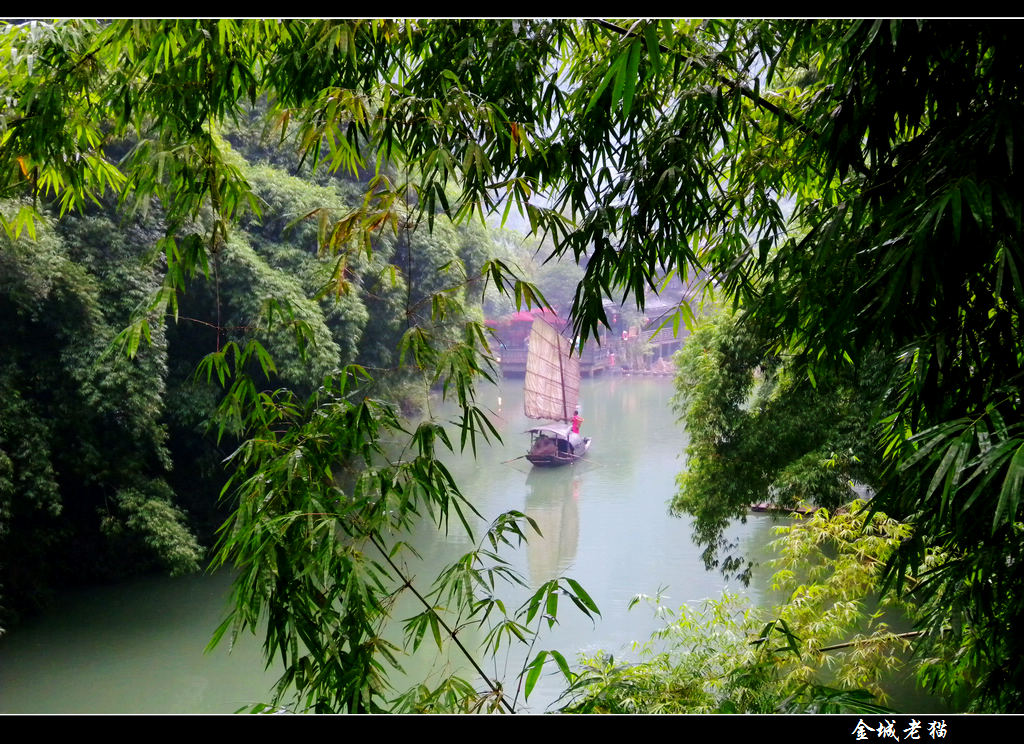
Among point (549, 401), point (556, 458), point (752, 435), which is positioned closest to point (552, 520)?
point (556, 458)

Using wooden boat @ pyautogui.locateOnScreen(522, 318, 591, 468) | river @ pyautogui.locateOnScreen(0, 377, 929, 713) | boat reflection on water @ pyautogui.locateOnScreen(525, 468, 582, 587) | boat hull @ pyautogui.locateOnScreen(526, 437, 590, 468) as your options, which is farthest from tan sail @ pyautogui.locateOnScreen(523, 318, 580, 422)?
boat reflection on water @ pyautogui.locateOnScreen(525, 468, 582, 587)

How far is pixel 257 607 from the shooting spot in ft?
3.02

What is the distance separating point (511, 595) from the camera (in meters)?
5.92

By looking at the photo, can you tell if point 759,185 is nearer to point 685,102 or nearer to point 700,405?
point 685,102

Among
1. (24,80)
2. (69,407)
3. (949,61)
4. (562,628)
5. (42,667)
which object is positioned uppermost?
(69,407)

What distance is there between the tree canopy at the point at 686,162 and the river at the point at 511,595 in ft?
5.23

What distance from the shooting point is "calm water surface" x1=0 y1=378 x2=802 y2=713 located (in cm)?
414

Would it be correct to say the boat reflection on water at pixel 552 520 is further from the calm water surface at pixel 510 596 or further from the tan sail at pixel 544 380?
the tan sail at pixel 544 380

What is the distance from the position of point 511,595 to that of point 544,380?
15.1ft

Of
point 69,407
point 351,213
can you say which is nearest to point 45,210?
point 69,407

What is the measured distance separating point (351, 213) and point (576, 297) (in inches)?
12.5

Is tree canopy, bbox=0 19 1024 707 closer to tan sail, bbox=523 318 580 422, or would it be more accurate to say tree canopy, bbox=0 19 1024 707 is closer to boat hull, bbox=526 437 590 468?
boat hull, bbox=526 437 590 468

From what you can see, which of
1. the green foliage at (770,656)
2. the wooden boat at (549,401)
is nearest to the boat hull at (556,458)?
the wooden boat at (549,401)

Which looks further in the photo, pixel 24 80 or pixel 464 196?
pixel 24 80
